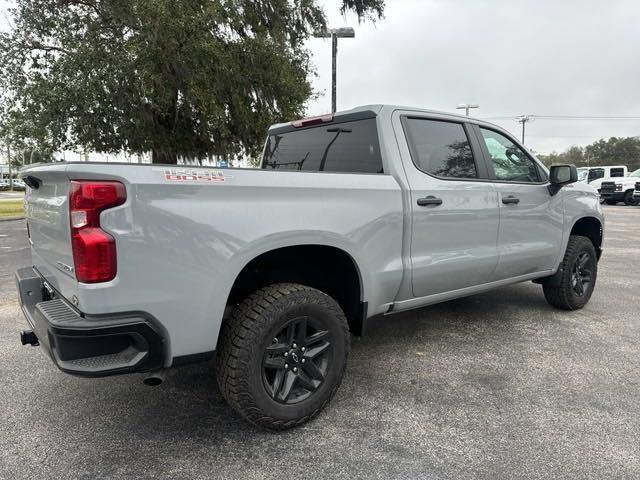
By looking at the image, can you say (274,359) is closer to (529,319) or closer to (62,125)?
(529,319)

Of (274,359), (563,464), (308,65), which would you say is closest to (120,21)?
(308,65)

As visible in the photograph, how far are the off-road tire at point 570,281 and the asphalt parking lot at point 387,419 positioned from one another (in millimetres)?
609

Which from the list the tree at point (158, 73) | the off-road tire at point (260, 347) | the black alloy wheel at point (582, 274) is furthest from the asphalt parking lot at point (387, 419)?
the tree at point (158, 73)

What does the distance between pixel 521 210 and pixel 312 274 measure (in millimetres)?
2052

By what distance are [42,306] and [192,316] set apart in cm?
75

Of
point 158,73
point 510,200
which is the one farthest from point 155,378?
point 158,73

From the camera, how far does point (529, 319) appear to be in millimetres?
4672

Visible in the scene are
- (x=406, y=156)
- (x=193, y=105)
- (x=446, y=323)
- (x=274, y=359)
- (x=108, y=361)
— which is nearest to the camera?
(x=108, y=361)

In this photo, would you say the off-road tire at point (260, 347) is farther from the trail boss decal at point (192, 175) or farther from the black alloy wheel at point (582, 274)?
the black alloy wheel at point (582, 274)

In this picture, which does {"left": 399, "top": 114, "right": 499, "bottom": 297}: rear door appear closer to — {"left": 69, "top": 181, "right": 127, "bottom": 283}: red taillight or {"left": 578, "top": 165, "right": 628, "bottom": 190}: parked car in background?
{"left": 69, "top": 181, "right": 127, "bottom": 283}: red taillight

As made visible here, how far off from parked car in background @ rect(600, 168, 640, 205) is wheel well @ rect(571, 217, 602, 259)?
76.9 feet

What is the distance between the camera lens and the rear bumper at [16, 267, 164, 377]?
6.66ft

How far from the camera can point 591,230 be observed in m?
5.11

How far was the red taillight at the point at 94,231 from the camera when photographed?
6.68 ft
